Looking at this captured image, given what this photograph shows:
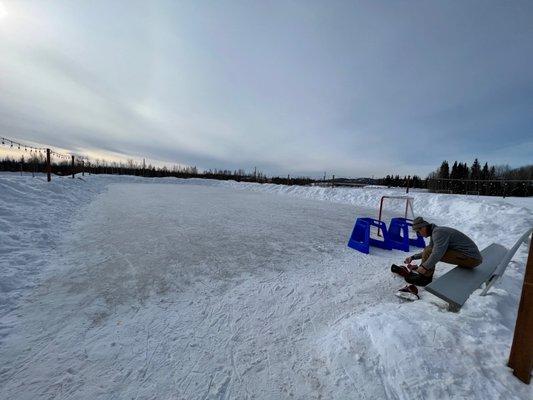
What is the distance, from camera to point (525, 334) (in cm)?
201

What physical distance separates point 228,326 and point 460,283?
3.09 m

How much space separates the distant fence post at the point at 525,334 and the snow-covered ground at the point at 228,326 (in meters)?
0.10

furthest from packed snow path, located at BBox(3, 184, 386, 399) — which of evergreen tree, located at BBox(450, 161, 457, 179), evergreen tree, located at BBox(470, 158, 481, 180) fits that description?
evergreen tree, located at BBox(470, 158, 481, 180)

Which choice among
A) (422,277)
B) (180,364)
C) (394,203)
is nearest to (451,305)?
(422,277)

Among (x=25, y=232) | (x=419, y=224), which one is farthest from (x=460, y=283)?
(x=25, y=232)

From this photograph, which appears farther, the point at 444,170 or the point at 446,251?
the point at 444,170

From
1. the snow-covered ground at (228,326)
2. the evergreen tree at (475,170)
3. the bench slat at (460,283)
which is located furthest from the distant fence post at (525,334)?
the evergreen tree at (475,170)

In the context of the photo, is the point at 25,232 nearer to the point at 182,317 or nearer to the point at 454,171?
the point at 182,317

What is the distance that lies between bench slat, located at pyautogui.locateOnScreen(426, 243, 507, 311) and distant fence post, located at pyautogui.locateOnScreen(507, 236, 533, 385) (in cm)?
73

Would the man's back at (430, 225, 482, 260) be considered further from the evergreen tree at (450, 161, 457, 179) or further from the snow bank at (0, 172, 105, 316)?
the evergreen tree at (450, 161, 457, 179)

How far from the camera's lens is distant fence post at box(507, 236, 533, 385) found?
1.98m

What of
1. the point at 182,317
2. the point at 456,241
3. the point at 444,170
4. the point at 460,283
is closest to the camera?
the point at 182,317

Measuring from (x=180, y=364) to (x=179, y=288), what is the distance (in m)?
1.52

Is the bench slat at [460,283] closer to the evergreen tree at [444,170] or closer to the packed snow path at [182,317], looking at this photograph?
the packed snow path at [182,317]
